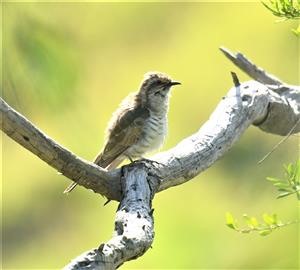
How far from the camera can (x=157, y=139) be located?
3.74 m

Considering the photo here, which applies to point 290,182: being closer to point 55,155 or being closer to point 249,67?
point 55,155

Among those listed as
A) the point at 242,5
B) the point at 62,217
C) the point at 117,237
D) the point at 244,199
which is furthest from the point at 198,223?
the point at 117,237

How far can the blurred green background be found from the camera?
4.85 m

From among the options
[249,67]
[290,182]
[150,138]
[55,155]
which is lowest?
[290,182]

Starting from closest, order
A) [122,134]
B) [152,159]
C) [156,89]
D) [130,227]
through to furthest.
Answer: [130,227] → [152,159] → [122,134] → [156,89]

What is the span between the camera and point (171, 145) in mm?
6949

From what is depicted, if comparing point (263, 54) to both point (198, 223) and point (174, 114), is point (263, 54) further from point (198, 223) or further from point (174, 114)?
point (198, 223)

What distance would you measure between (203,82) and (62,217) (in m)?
1.51

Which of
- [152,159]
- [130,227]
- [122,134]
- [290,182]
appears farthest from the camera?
[122,134]

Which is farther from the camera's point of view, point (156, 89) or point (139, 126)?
point (156, 89)

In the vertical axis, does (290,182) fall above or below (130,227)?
above

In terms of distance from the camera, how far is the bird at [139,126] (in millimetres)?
3674

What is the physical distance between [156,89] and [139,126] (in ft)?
0.81

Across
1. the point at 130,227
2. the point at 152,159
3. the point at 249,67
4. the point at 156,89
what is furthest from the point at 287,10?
the point at 156,89
